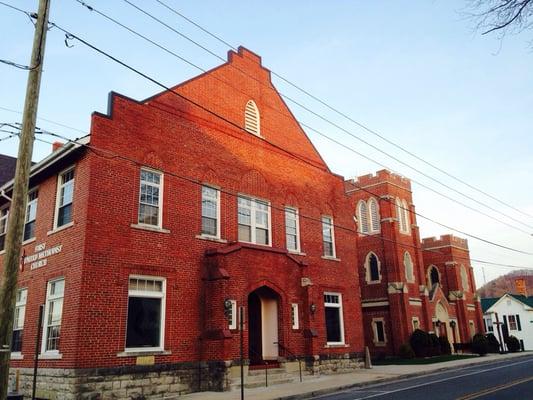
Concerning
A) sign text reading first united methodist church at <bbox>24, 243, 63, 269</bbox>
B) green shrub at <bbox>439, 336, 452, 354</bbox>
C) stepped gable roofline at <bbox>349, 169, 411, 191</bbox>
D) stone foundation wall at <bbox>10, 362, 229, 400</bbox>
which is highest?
stepped gable roofline at <bbox>349, 169, 411, 191</bbox>

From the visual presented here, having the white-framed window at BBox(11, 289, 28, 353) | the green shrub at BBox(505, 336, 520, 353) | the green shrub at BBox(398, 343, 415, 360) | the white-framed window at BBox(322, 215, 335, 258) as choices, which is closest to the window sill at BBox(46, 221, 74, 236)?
the white-framed window at BBox(11, 289, 28, 353)

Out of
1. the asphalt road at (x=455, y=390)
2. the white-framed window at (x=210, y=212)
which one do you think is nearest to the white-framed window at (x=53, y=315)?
the white-framed window at (x=210, y=212)

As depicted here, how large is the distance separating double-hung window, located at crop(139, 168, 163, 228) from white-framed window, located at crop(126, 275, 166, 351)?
1.97 m

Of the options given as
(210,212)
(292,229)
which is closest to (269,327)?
(292,229)

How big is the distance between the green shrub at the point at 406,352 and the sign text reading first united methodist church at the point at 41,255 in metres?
23.8

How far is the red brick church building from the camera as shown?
48.6ft

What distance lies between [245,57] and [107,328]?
44.2ft

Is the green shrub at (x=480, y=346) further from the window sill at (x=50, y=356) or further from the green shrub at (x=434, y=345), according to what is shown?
the window sill at (x=50, y=356)

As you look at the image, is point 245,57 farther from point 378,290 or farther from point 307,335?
A: point 378,290

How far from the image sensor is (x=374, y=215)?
37719mm

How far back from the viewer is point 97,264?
48.3ft

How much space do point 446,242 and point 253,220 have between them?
28.8m

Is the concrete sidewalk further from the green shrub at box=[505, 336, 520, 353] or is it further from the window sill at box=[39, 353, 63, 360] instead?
the green shrub at box=[505, 336, 520, 353]

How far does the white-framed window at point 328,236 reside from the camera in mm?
23642
